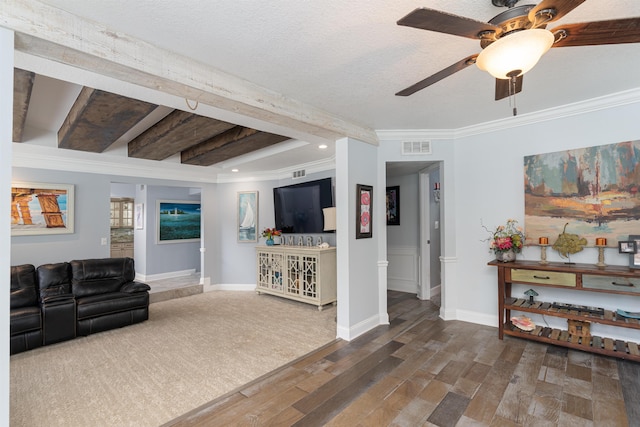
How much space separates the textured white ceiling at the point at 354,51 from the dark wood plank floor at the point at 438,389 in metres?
2.50

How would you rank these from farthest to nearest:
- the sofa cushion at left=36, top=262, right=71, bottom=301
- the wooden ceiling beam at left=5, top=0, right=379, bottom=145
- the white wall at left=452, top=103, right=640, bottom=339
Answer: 1. the sofa cushion at left=36, top=262, right=71, bottom=301
2. the white wall at left=452, top=103, right=640, bottom=339
3. the wooden ceiling beam at left=5, top=0, right=379, bottom=145

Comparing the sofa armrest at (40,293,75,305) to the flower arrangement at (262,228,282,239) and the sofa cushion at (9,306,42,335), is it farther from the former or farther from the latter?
the flower arrangement at (262,228,282,239)

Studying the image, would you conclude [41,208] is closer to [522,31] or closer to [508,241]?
[522,31]

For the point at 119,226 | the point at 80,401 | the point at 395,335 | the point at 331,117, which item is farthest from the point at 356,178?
the point at 119,226

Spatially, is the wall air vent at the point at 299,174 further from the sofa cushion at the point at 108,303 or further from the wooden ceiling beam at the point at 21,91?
the wooden ceiling beam at the point at 21,91

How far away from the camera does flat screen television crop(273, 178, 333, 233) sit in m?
5.05

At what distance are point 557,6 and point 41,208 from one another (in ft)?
19.4

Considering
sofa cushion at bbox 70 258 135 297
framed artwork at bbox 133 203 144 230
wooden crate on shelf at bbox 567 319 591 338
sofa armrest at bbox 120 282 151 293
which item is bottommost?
wooden crate on shelf at bbox 567 319 591 338

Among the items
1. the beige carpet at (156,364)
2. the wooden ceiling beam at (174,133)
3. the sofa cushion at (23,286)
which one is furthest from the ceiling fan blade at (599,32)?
the sofa cushion at (23,286)

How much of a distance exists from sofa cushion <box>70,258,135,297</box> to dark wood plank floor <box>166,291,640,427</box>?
2.94 m

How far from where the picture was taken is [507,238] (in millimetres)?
3309

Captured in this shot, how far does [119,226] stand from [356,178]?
681 centimetres

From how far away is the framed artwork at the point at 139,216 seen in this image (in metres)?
6.86

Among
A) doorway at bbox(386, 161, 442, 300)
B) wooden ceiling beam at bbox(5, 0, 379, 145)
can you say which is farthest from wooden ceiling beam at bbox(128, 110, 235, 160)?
doorway at bbox(386, 161, 442, 300)
